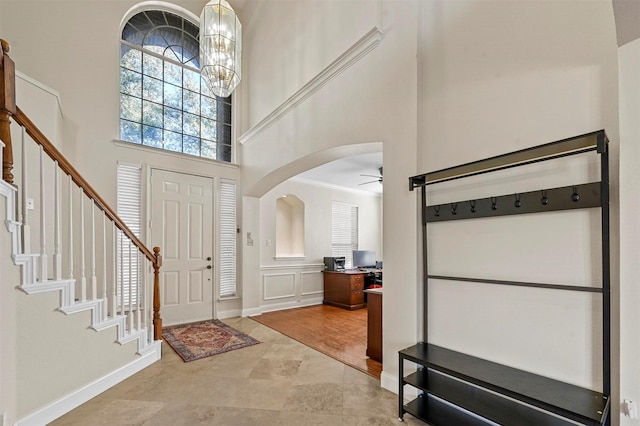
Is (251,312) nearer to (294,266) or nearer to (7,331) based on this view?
(294,266)

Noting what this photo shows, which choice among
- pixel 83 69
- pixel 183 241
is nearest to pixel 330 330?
pixel 183 241

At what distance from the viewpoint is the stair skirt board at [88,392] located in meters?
2.19

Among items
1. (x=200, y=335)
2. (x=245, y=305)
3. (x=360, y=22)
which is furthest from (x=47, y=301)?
(x=360, y=22)

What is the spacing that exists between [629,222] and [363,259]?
5.85 metres

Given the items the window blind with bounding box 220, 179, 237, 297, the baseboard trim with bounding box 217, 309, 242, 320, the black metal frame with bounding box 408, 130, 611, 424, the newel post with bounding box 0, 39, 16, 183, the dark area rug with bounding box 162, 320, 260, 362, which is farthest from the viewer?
the window blind with bounding box 220, 179, 237, 297

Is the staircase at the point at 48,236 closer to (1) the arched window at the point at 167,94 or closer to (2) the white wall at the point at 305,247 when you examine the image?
(1) the arched window at the point at 167,94

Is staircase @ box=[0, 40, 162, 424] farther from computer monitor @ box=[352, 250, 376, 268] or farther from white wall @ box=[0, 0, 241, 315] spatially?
computer monitor @ box=[352, 250, 376, 268]

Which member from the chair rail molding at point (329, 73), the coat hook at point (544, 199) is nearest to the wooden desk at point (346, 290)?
the chair rail molding at point (329, 73)

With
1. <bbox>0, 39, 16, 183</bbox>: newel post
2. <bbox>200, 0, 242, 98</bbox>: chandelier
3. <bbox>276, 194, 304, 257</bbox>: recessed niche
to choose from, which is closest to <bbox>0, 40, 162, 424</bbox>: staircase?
<bbox>0, 39, 16, 183</bbox>: newel post

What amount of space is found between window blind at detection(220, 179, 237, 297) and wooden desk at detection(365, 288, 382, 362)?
2.86m

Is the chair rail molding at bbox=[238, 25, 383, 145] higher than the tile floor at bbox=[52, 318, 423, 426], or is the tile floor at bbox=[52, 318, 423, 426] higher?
the chair rail molding at bbox=[238, 25, 383, 145]

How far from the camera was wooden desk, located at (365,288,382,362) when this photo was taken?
3.42 m

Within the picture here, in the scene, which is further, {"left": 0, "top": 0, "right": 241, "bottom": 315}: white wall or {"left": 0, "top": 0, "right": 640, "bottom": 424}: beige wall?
{"left": 0, "top": 0, "right": 241, "bottom": 315}: white wall

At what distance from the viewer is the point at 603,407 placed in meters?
1.56
